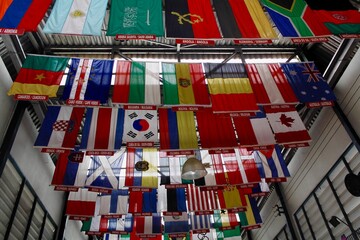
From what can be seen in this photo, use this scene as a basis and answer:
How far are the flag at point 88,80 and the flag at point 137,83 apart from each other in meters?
0.32

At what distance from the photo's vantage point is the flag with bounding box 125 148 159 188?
10780 mm

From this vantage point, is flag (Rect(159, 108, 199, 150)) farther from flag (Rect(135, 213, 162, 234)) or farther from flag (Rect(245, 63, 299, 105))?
flag (Rect(135, 213, 162, 234))

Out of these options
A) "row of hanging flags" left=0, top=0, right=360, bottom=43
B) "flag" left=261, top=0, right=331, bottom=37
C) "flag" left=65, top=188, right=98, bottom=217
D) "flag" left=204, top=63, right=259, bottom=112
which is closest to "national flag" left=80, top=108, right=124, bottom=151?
"flag" left=204, top=63, right=259, bottom=112

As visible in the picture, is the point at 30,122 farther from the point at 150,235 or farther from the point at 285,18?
the point at 285,18

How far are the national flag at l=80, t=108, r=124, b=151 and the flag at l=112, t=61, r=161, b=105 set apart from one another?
4.08 feet

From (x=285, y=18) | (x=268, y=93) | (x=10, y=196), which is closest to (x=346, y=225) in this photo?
(x=268, y=93)

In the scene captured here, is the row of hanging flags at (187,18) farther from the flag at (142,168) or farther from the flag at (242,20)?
the flag at (142,168)

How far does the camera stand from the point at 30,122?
10.3m

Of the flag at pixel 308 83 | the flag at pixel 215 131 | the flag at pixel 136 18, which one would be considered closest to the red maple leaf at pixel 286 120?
the flag at pixel 308 83

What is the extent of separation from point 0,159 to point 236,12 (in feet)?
24.6

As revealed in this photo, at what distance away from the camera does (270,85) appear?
9148 millimetres

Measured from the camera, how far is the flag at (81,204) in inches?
461

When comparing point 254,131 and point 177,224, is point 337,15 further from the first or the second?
point 177,224

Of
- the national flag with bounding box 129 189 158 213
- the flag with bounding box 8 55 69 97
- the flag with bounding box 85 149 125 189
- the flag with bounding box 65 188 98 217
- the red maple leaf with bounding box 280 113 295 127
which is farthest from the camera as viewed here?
the national flag with bounding box 129 189 158 213
